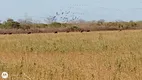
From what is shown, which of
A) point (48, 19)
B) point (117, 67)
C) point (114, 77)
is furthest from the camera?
point (48, 19)

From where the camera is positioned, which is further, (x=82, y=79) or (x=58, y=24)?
(x=58, y=24)

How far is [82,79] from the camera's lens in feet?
18.3

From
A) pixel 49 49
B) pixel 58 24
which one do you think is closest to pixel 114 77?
pixel 49 49

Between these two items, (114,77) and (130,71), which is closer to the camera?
(114,77)

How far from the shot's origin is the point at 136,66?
21.4ft

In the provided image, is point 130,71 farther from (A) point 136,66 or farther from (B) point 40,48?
(B) point 40,48

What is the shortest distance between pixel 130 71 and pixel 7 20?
2124 inches

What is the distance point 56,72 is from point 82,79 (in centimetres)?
51

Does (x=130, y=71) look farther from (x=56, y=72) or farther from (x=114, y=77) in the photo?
(x=56, y=72)

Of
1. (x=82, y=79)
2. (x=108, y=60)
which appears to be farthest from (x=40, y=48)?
(x=82, y=79)

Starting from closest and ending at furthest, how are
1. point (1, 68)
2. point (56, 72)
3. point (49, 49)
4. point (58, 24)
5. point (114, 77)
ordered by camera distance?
point (114, 77)
point (56, 72)
point (1, 68)
point (49, 49)
point (58, 24)

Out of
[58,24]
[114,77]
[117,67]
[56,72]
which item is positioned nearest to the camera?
[114,77]

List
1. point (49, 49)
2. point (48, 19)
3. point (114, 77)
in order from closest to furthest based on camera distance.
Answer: point (114, 77)
point (49, 49)
point (48, 19)

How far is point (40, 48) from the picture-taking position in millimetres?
13430
